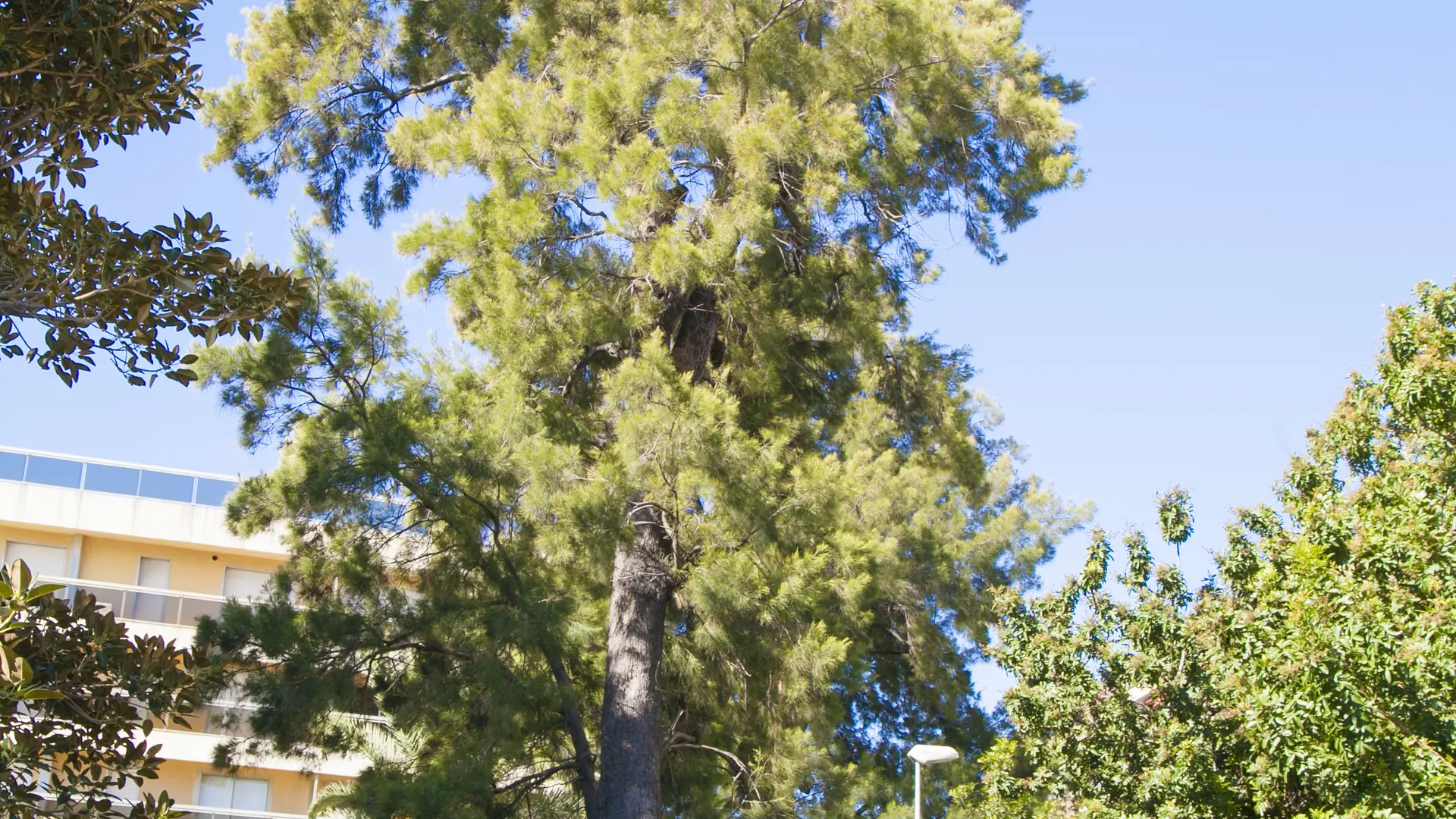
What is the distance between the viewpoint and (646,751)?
34.1 feet

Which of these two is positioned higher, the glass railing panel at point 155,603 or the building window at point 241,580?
the building window at point 241,580

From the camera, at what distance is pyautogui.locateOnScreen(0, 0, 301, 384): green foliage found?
5.12 metres

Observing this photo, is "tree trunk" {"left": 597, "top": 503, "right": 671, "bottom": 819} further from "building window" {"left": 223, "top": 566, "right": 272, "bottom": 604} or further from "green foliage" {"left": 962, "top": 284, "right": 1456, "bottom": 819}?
"building window" {"left": 223, "top": 566, "right": 272, "bottom": 604}

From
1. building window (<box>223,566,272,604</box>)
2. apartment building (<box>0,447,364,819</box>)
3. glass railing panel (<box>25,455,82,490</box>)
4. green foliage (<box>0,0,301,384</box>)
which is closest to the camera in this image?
green foliage (<box>0,0,301,384</box>)

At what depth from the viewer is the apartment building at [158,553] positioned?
22578 millimetres

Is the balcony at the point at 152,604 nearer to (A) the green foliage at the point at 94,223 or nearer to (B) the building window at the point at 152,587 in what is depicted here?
(B) the building window at the point at 152,587

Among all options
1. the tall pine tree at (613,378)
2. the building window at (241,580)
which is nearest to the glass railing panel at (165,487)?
the building window at (241,580)

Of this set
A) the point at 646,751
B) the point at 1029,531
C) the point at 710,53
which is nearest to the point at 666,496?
the point at 646,751

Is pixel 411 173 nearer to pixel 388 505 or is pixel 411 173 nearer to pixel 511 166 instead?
pixel 511 166

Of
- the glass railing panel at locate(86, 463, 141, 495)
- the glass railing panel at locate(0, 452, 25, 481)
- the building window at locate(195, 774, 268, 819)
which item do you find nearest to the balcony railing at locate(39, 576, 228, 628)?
→ the glass railing panel at locate(86, 463, 141, 495)

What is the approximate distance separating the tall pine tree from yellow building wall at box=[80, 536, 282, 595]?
13.3 m

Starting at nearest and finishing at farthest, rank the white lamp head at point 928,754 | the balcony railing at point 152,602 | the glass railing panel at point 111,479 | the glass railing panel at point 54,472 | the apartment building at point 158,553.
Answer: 1. the white lamp head at point 928,754
2. the apartment building at point 158,553
3. the balcony railing at point 152,602
4. the glass railing panel at point 54,472
5. the glass railing panel at point 111,479

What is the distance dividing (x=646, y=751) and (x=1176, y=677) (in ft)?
12.9

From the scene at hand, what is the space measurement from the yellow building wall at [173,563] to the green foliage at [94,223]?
20274mm
